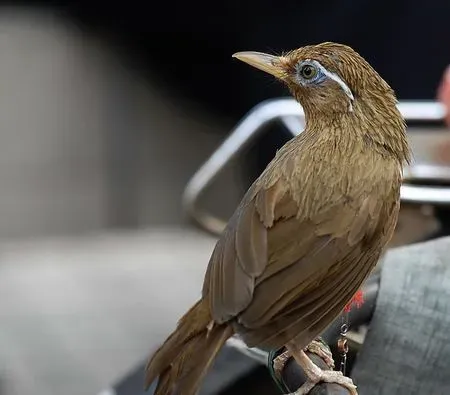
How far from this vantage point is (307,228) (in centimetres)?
186

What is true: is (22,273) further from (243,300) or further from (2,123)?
(243,300)

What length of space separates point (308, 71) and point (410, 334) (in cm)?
63

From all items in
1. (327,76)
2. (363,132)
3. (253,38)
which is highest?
(327,76)

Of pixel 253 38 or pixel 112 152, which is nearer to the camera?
pixel 253 38

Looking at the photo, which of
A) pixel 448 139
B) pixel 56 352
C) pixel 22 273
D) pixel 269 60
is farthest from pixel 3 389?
pixel 269 60

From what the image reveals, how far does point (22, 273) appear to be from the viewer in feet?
21.7

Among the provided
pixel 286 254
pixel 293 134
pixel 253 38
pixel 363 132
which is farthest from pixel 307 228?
pixel 253 38

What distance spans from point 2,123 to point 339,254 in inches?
246

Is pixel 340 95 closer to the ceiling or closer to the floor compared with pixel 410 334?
closer to the ceiling

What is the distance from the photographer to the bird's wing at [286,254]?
69.4 inches

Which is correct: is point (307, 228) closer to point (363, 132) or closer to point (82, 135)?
point (363, 132)

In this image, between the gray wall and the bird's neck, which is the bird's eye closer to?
the bird's neck

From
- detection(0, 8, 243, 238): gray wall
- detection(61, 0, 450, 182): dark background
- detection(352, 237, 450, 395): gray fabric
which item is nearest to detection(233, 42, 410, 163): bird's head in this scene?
detection(352, 237, 450, 395): gray fabric

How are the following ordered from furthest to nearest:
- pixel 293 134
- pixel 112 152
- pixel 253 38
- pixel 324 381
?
pixel 112 152 → pixel 253 38 → pixel 293 134 → pixel 324 381
